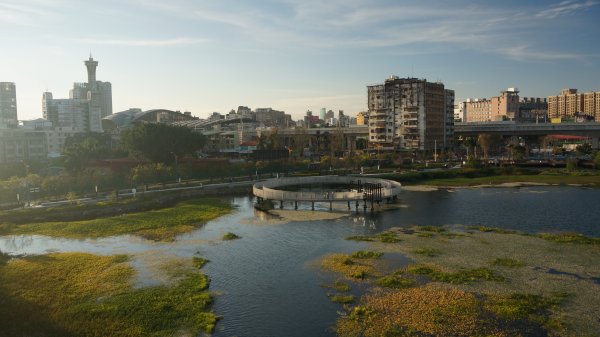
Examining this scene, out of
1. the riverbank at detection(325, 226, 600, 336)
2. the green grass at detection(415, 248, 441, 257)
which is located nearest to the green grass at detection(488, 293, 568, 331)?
the riverbank at detection(325, 226, 600, 336)

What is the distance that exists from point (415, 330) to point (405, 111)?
484ft

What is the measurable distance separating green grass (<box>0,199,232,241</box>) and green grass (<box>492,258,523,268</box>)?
1441 inches

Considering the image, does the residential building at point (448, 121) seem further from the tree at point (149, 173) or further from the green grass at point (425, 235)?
the green grass at point (425, 235)

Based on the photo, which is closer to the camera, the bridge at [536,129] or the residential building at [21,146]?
the residential building at [21,146]

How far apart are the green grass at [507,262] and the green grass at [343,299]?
16390 millimetres

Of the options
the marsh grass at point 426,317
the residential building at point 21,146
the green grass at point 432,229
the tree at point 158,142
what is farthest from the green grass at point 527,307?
the residential building at point 21,146

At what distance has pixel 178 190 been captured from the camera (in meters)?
87.7

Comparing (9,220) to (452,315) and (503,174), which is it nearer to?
(452,315)

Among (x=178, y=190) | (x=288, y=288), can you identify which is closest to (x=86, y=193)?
(x=178, y=190)

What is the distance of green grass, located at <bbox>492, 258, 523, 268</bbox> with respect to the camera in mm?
41812

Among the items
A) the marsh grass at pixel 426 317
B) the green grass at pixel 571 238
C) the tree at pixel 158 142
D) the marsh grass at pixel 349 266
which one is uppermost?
the tree at pixel 158 142

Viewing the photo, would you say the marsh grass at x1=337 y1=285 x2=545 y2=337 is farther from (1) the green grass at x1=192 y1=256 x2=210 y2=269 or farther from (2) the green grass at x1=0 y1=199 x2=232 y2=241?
(2) the green grass at x1=0 y1=199 x2=232 y2=241

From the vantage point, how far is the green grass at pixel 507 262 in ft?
137

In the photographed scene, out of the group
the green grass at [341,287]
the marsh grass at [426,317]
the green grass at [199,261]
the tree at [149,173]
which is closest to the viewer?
the marsh grass at [426,317]
